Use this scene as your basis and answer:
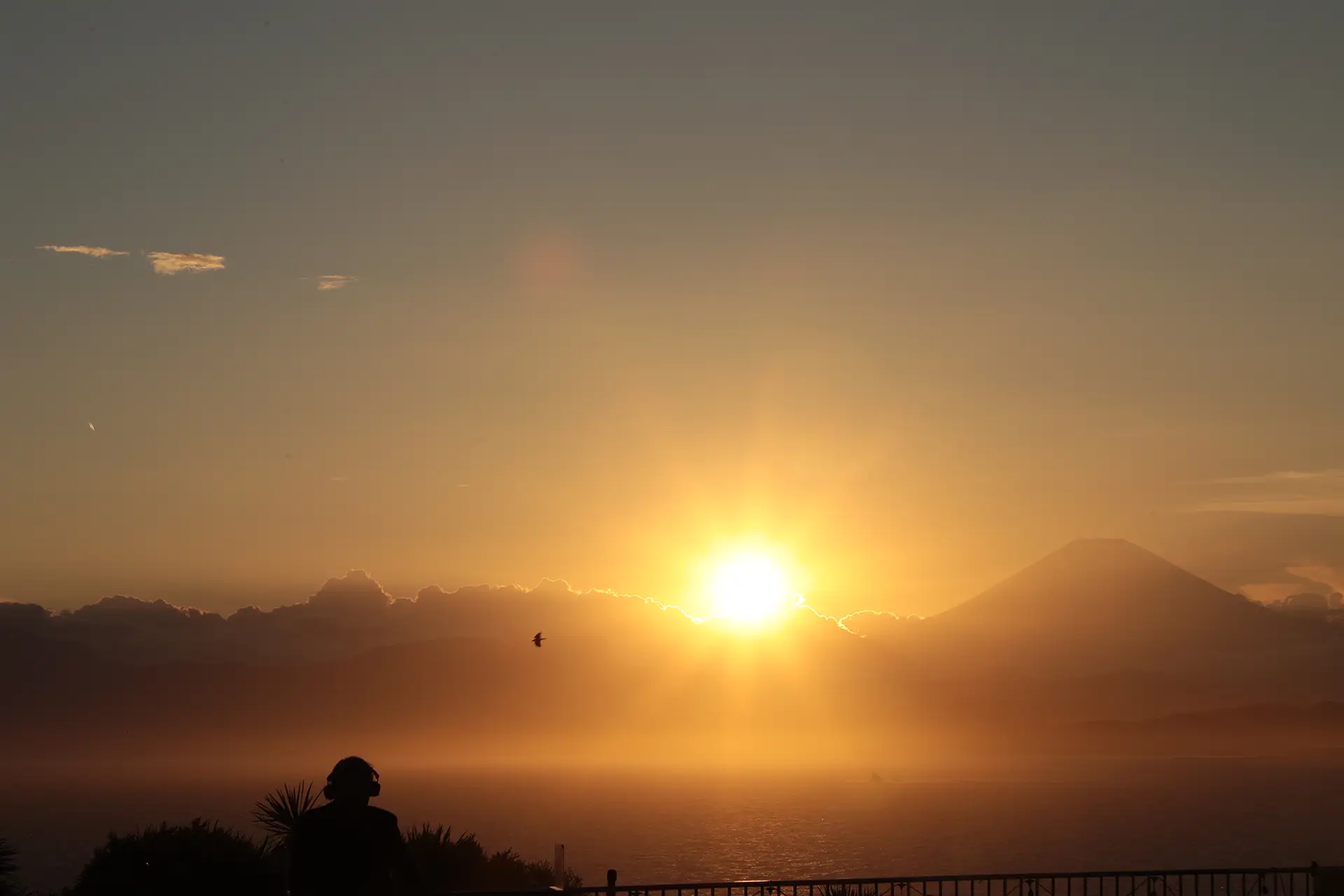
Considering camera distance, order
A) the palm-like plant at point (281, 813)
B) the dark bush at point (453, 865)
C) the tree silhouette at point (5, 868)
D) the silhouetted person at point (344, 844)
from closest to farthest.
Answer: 1. the silhouetted person at point (344, 844)
2. the tree silhouette at point (5, 868)
3. the palm-like plant at point (281, 813)
4. the dark bush at point (453, 865)

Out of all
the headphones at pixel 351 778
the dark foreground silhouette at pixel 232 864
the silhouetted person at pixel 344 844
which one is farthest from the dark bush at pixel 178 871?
the headphones at pixel 351 778

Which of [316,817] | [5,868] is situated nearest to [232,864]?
[5,868]

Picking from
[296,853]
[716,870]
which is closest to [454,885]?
[296,853]

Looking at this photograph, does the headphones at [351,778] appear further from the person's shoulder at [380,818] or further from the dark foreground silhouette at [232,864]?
the dark foreground silhouette at [232,864]

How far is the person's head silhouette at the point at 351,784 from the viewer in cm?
732

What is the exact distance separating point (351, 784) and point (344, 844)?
0.35 metres

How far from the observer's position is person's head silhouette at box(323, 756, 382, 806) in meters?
7.32

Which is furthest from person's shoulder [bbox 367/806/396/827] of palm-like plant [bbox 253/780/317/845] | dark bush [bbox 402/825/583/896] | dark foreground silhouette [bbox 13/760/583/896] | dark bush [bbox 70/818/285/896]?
dark bush [bbox 402/825/583/896]

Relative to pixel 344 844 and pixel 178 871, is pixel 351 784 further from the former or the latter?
pixel 178 871

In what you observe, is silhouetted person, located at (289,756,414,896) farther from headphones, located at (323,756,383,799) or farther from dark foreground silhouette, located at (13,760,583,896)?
dark foreground silhouette, located at (13,760,583,896)

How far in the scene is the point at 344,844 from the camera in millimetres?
7293

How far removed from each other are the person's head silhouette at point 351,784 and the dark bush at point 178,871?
16.5m

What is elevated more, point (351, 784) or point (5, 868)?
point (351, 784)

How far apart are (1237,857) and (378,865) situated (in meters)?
218
